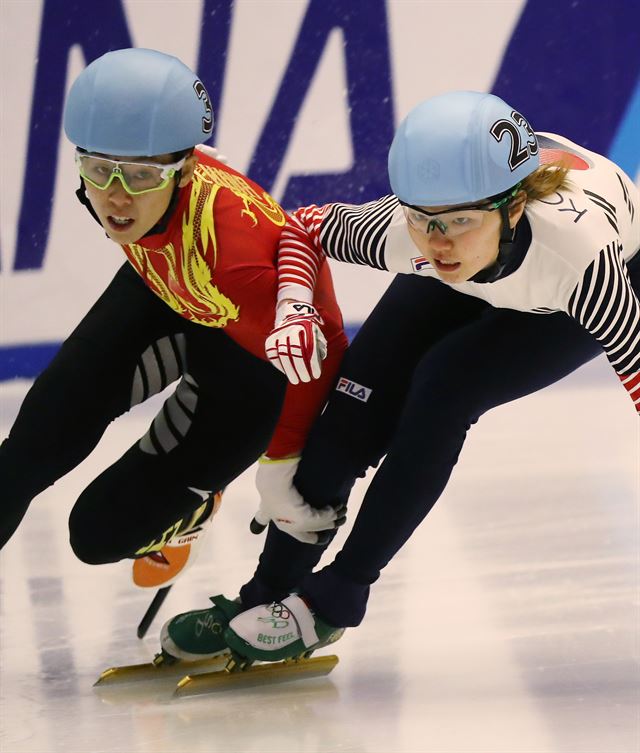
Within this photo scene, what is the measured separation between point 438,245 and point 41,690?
52.5 inches

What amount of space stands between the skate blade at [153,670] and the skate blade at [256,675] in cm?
7

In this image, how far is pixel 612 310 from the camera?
7.82 feet

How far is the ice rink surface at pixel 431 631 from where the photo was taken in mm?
2688

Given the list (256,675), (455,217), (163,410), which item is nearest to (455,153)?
(455,217)

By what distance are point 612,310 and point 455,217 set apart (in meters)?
0.33

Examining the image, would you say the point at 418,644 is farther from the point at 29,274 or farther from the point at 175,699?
the point at 29,274

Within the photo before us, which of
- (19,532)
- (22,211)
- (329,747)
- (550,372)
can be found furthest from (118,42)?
(329,747)

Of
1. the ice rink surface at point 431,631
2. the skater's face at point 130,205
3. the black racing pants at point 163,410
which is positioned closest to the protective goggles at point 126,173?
the skater's face at point 130,205

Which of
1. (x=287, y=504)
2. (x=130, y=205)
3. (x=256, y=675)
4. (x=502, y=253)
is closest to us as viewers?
(x=502, y=253)

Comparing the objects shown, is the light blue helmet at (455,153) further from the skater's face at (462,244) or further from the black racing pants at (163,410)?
the black racing pants at (163,410)

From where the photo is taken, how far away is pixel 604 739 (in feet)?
8.67

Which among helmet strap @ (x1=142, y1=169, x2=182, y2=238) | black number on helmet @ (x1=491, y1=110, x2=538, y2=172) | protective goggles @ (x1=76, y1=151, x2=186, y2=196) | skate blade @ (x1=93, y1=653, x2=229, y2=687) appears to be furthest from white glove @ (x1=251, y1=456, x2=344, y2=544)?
black number on helmet @ (x1=491, y1=110, x2=538, y2=172)

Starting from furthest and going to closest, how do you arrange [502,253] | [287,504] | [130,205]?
[287,504] < [130,205] < [502,253]

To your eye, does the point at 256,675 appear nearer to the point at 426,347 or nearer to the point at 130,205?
the point at 426,347
